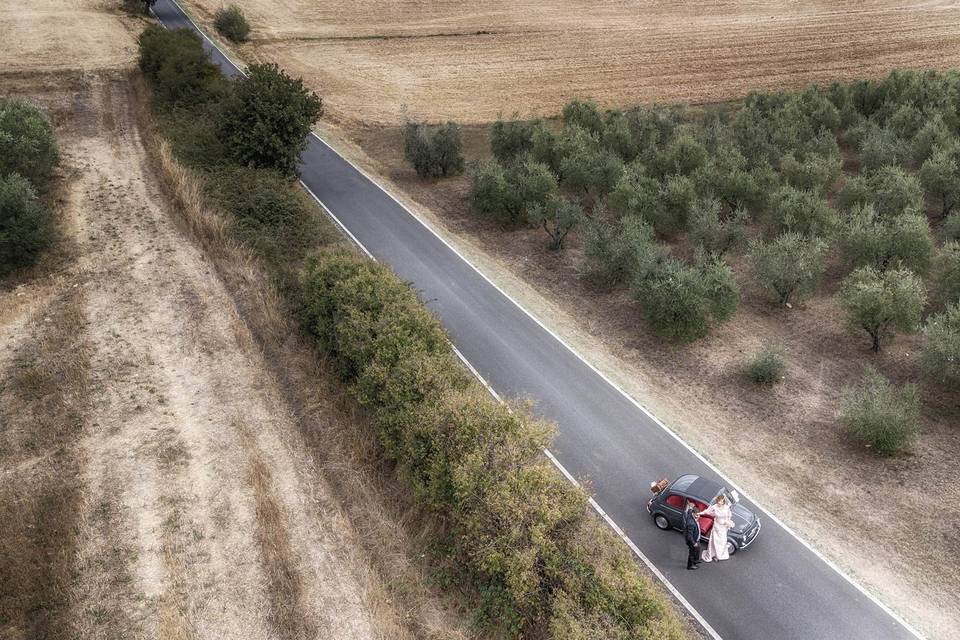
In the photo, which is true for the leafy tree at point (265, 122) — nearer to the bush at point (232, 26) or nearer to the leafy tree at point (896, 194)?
the leafy tree at point (896, 194)

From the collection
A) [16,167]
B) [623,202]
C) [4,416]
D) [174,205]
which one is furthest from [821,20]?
[4,416]

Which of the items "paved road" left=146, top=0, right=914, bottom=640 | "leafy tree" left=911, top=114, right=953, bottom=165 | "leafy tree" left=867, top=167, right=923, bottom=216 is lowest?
"paved road" left=146, top=0, right=914, bottom=640

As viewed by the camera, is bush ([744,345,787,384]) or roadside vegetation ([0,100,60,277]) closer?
bush ([744,345,787,384])

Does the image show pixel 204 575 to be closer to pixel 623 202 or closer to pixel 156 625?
pixel 156 625

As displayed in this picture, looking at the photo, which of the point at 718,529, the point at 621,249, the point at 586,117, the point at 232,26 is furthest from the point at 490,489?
the point at 232,26

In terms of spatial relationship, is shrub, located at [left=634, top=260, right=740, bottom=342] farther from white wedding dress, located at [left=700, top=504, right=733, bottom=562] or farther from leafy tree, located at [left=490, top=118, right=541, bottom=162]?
leafy tree, located at [left=490, top=118, right=541, bottom=162]

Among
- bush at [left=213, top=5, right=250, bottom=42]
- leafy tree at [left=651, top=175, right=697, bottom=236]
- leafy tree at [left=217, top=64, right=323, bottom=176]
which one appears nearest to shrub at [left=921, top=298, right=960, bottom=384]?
leafy tree at [left=651, top=175, right=697, bottom=236]

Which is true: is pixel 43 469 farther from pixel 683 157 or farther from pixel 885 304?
pixel 683 157

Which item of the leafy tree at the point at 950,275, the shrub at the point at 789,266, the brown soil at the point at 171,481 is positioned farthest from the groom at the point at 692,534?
the leafy tree at the point at 950,275
